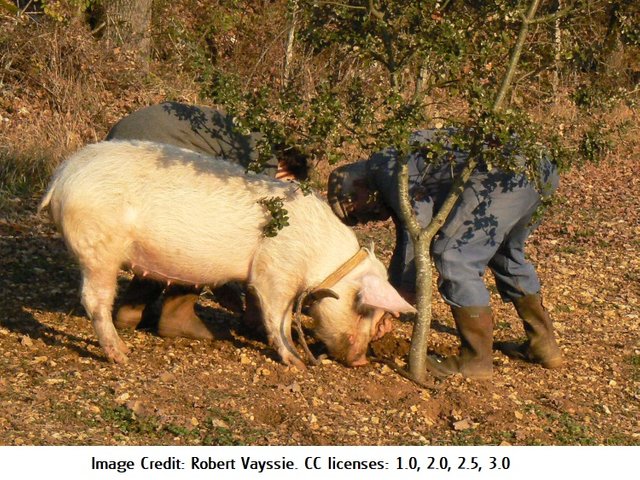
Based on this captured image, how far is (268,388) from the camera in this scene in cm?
588

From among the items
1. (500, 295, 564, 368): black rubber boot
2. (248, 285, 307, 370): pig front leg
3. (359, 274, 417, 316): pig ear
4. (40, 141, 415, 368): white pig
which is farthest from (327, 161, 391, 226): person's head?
(500, 295, 564, 368): black rubber boot

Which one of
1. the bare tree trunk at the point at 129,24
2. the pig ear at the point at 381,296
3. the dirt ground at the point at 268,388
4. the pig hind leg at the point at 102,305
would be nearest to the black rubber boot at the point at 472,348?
the dirt ground at the point at 268,388

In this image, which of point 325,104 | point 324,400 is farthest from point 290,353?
point 325,104

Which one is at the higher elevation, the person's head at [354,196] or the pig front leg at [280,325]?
the person's head at [354,196]

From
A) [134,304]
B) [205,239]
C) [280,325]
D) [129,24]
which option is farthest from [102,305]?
[129,24]

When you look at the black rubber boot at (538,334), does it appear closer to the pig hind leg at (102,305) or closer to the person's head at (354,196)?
Result: the person's head at (354,196)

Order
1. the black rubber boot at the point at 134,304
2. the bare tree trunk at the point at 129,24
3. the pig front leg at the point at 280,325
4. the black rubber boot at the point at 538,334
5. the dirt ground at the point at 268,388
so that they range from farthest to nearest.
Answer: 1. the bare tree trunk at the point at 129,24
2. the black rubber boot at the point at 134,304
3. the black rubber boot at the point at 538,334
4. the pig front leg at the point at 280,325
5. the dirt ground at the point at 268,388

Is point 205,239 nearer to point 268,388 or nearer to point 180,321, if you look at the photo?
point 180,321

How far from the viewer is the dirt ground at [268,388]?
5.23m

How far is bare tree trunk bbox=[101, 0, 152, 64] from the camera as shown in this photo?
43.5 feet

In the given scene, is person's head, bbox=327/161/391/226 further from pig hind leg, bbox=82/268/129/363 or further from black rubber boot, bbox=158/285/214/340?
pig hind leg, bbox=82/268/129/363

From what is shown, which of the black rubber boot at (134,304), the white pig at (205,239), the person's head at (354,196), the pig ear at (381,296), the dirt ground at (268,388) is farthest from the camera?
the black rubber boot at (134,304)

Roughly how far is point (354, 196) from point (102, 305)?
1.70 metres

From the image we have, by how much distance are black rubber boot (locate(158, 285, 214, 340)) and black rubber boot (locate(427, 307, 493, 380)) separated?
1.55 meters
